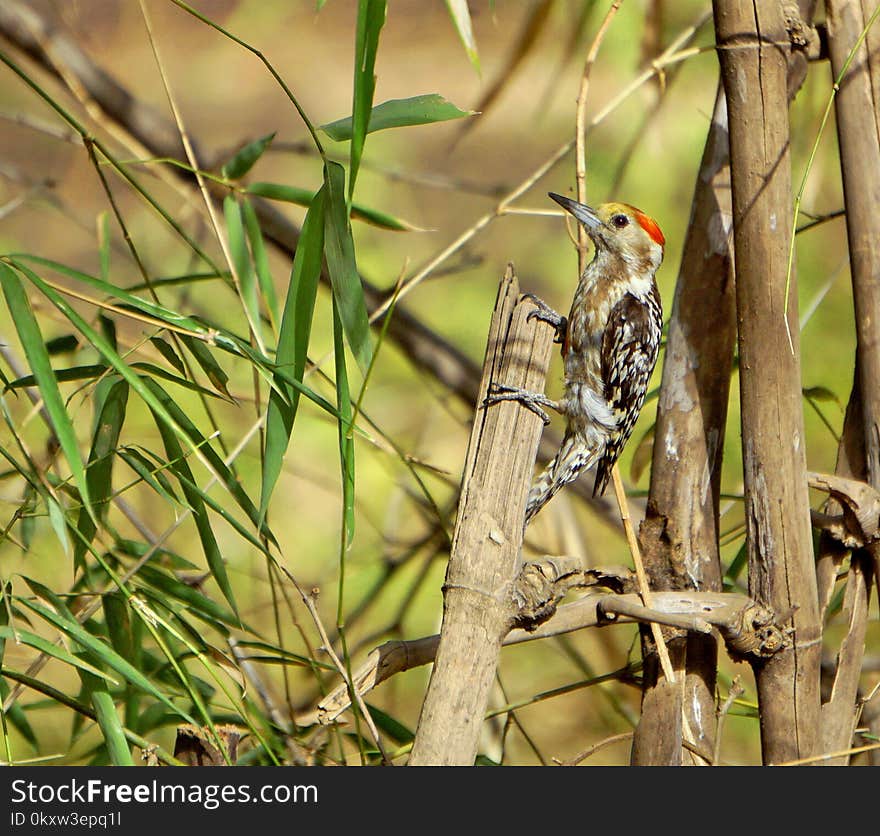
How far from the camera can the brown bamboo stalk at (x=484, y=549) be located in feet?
2.61

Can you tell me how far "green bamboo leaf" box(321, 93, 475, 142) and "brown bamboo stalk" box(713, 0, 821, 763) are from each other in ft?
1.18

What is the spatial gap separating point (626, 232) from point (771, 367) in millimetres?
666

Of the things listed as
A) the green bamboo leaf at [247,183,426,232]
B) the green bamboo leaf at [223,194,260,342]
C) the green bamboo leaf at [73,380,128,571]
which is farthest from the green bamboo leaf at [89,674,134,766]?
the green bamboo leaf at [247,183,426,232]

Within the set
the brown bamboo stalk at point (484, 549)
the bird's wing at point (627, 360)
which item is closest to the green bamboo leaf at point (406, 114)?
the brown bamboo stalk at point (484, 549)

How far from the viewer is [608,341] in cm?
166

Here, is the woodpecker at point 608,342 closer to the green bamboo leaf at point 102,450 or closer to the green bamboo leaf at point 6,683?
the green bamboo leaf at point 102,450

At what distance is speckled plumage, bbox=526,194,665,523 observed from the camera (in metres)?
1.59

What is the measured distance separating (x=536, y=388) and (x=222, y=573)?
1.54 ft

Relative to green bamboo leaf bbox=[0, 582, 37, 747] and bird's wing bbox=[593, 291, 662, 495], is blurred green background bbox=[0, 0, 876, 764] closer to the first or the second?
bird's wing bbox=[593, 291, 662, 495]

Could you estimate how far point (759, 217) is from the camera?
1071mm

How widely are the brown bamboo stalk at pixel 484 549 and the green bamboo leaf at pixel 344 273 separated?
13 centimetres

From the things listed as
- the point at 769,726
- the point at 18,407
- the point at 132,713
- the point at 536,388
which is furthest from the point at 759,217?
the point at 18,407
